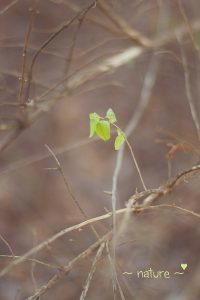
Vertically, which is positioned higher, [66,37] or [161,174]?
[66,37]

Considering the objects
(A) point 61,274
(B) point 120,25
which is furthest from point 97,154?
(A) point 61,274

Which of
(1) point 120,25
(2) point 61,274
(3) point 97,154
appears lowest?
(2) point 61,274

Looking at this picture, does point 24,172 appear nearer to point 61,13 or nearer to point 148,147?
point 148,147

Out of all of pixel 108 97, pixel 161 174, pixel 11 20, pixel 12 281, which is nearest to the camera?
pixel 12 281

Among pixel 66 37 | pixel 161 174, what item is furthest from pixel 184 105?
pixel 66 37

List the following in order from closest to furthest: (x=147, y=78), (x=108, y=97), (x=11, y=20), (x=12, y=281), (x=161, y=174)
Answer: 1. (x=12, y=281)
2. (x=161, y=174)
3. (x=147, y=78)
4. (x=108, y=97)
5. (x=11, y=20)

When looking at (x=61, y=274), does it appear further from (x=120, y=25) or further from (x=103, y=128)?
(x=120, y=25)

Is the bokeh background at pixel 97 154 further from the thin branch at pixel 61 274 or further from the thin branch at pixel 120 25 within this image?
the thin branch at pixel 61 274

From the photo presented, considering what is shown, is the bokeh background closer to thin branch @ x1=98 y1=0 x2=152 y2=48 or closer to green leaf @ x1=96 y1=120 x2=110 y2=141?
thin branch @ x1=98 y1=0 x2=152 y2=48
